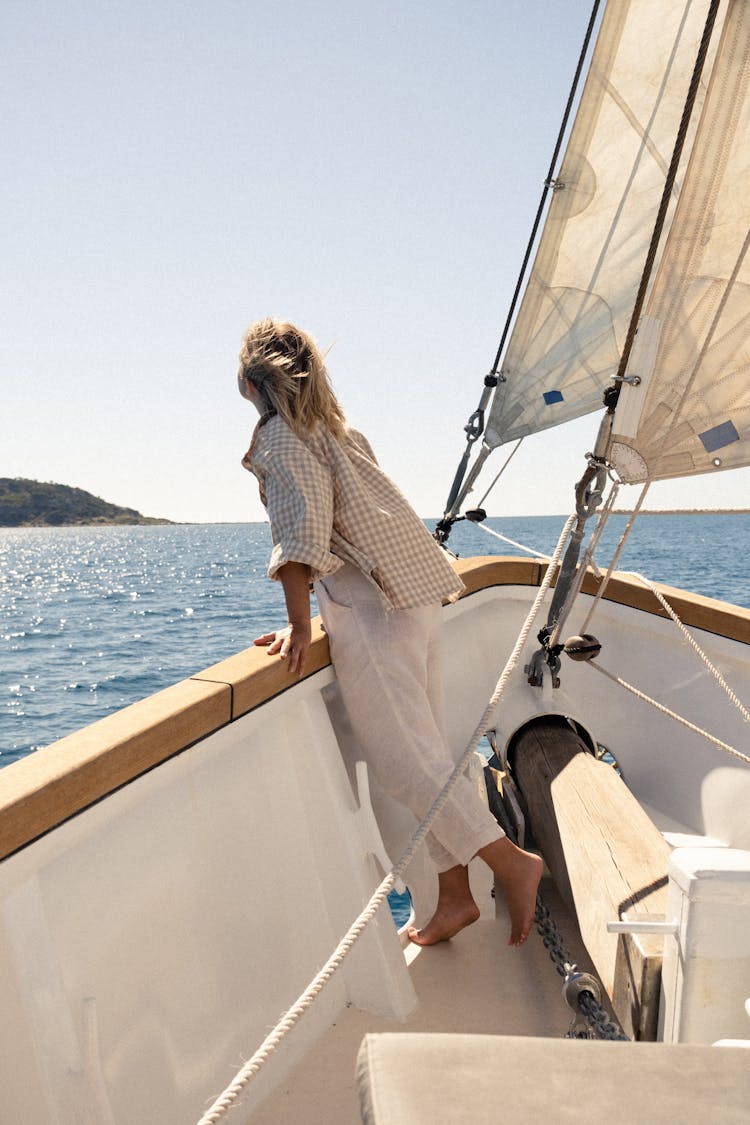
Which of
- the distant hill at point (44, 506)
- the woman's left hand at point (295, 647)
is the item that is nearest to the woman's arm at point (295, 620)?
the woman's left hand at point (295, 647)

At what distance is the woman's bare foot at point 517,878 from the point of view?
1917mm

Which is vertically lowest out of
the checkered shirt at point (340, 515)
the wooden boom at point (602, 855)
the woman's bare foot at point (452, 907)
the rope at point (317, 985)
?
the woman's bare foot at point (452, 907)

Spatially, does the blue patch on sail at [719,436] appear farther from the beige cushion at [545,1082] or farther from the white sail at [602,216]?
the beige cushion at [545,1082]

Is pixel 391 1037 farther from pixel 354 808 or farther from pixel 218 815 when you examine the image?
pixel 354 808

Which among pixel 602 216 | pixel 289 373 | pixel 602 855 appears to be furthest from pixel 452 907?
pixel 602 216

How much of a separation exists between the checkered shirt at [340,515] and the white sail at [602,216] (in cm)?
139

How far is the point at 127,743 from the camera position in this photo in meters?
1.36

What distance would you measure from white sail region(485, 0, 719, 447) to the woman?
1.44 metres

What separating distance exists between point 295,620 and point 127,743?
57cm

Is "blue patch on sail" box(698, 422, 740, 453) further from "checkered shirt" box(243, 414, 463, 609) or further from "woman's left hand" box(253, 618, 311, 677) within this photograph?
"woman's left hand" box(253, 618, 311, 677)

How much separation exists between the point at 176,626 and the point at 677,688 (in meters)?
19.0

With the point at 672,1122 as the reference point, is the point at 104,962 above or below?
below

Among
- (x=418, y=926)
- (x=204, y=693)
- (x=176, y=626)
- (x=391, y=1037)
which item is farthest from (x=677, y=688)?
(x=176, y=626)

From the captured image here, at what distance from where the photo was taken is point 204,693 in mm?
1593
